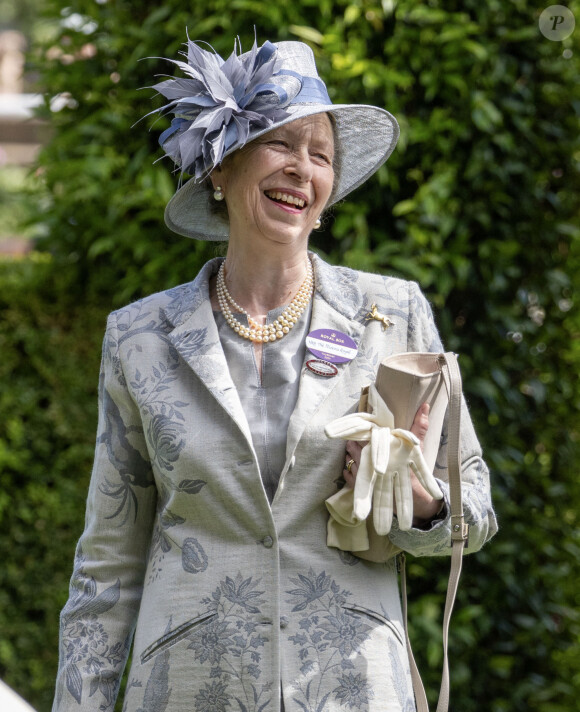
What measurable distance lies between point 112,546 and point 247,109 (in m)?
1.02

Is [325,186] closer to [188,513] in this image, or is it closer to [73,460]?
[188,513]

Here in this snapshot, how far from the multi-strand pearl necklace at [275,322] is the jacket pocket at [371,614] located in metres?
0.61

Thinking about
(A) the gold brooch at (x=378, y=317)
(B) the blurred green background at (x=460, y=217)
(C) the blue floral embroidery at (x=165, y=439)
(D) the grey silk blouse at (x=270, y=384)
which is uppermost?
(A) the gold brooch at (x=378, y=317)

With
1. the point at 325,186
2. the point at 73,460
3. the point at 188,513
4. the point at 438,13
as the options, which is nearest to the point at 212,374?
the point at 188,513

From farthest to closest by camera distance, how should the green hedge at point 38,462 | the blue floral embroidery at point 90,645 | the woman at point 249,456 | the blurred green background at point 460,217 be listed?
the green hedge at point 38,462 → the blurred green background at point 460,217 → the blue floral embroidery at point 90,645 → the woman at point 249,456

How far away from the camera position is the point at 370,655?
1994mm

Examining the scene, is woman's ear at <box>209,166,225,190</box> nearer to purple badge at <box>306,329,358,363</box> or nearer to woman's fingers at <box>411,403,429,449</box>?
purple badge at <box>306,329,358,363</box>

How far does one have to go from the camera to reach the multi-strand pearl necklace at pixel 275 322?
224 centimetres

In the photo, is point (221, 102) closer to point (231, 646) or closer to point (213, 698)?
point (231, 646)

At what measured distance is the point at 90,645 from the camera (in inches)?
85.7

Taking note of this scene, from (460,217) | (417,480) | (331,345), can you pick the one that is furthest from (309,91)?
(460,217)

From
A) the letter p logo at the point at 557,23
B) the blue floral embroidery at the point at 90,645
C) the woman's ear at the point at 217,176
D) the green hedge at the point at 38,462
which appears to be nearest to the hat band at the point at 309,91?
the woman's ear at the point at 217,176

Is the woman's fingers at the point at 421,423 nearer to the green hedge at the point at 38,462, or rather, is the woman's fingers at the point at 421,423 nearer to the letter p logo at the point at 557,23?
the letter p logo at the point at 557,23

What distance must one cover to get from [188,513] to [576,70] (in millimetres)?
2382
